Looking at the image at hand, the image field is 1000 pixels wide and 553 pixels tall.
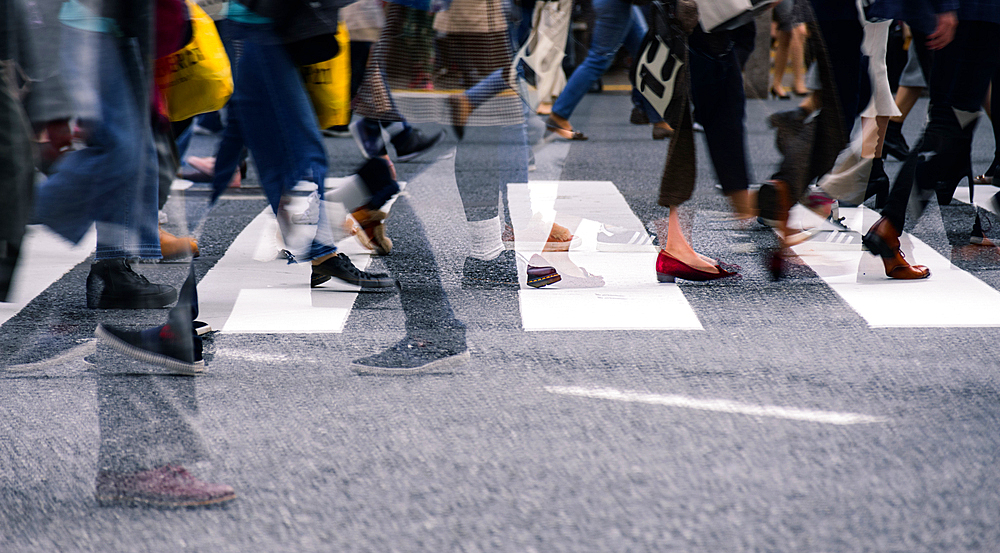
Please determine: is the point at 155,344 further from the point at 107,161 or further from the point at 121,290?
the point at 121,290

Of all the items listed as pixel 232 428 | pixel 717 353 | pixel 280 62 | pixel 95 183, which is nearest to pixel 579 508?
pixel 232 428

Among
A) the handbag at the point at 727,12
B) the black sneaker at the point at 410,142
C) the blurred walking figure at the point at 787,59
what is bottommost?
the blurred walking figure at the point at 787,59

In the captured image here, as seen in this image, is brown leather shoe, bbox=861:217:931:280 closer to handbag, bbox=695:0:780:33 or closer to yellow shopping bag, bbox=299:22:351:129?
handbag, bbox=695:0:780:33

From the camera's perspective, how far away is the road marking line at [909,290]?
3.41 m

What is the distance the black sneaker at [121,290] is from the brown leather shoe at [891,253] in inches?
108

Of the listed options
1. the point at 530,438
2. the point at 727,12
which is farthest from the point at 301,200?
the point at 727,12

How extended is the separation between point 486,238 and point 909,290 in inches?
64.9

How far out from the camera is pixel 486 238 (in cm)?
399

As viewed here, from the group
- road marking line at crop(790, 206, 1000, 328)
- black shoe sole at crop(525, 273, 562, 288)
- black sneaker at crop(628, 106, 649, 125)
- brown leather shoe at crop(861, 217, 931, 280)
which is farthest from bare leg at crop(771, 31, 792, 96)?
black shoe sole at crop(525, 273, 562, 288)

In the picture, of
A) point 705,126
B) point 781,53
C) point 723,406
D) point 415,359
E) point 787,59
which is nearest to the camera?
point 723,406

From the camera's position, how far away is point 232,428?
2504 millimetres

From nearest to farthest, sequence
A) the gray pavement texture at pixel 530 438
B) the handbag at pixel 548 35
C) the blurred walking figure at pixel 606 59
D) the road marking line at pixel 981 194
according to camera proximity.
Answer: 1. the gray pavement texture at pixel 530 438
2. the blurred walking figure at pixel 606 59
3. the handbag at pixel 548 35
4. the road marking line at pixel 981 194

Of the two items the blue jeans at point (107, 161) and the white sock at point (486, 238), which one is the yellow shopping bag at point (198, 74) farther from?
the white sock at point (486, 238)

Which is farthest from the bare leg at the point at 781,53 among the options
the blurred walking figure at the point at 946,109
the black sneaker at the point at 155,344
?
the black sneaker at the point at 155,344
